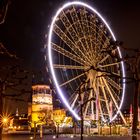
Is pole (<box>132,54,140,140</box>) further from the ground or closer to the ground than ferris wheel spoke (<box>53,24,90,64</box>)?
closer to the ground

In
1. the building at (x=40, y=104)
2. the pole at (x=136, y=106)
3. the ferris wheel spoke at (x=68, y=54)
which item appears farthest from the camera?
the building at (x=40, y=104)

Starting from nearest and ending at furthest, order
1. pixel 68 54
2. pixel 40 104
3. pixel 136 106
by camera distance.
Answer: pixel 136 106 → pixel 68 54 → pixel 40 104

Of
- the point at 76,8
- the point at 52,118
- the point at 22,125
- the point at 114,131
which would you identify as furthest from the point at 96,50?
the point at 22,125

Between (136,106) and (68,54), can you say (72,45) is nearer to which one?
(68,54)

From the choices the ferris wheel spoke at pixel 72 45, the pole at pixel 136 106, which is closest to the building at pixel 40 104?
the ferris wheel spoke at pixel 72 45

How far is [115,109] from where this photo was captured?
164ft

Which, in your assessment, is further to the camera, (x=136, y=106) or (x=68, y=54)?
(x=68, y=54)

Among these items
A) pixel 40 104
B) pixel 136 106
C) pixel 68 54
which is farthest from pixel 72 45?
pixel 40 104

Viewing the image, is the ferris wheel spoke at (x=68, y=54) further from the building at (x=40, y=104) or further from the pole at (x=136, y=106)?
the building at (x=40, y=104)

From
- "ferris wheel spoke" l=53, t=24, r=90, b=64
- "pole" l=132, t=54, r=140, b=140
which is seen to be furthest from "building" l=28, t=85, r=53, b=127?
"pole" l=132, t=54, r=140, b=140

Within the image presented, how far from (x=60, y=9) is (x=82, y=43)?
13.6ft

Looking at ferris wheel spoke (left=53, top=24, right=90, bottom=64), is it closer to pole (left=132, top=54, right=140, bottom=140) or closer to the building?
pole (left=132, top=54, right=140, bottom=140)

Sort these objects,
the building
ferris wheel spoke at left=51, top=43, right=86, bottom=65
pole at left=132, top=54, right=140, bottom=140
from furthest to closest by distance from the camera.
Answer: the building, ferris wheel spoke at left=51, top=43, right=86, bottom=65, pole at left=132, top=54, right=140, bottom=140

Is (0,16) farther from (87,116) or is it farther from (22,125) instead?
(22,125)
